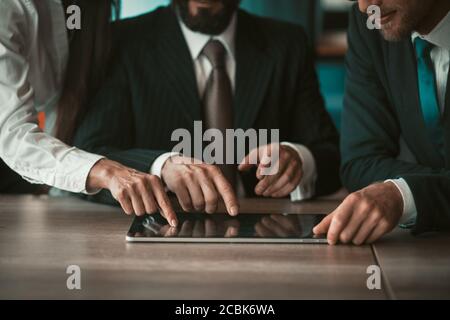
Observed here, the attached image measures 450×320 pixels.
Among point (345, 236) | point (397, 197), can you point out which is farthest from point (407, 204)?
point (345, 236)

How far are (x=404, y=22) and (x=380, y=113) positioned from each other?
0.24 meters

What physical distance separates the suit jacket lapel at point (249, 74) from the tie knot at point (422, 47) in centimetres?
48

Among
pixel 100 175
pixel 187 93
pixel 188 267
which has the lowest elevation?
pixel 188 267

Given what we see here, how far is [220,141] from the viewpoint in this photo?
1.92 m

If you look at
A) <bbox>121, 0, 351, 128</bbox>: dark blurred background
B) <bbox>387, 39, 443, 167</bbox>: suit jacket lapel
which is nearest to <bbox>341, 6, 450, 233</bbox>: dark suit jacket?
<bbox>387, 39, 443, 167</bbox>: suit jacket lapel

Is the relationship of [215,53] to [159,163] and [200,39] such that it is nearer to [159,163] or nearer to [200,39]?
[200,39]

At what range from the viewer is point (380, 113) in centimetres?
167

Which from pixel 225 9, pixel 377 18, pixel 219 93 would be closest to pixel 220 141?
A: pixel 219 93

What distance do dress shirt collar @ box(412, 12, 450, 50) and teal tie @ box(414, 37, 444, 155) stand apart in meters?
0.01

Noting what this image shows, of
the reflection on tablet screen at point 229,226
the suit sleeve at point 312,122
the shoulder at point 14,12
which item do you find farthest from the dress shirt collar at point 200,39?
the reflection on tablet screen at point 229,226

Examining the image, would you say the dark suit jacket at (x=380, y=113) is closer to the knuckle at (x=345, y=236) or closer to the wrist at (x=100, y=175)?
the knuckle at (x=345, y=236)

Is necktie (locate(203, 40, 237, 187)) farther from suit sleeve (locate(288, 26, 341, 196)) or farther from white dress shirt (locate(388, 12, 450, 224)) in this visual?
white dress shirt (locate(388, 12, 450, 224))

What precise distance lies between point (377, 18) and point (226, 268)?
74cm
